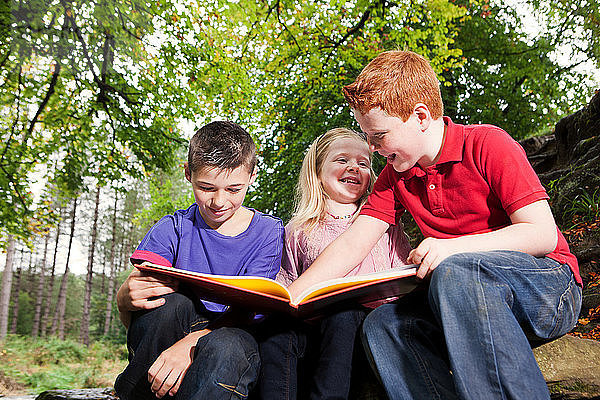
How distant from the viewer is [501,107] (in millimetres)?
7445

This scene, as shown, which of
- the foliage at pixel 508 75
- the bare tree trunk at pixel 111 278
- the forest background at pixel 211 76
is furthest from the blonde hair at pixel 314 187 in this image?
the bare tree trunk at pixel 111 278

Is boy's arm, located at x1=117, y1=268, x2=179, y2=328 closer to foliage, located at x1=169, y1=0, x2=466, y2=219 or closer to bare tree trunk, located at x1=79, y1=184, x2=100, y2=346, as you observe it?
foliage, located at x1=169, y1=0, x2=466, y2=219

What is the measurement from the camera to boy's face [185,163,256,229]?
5.90 ft

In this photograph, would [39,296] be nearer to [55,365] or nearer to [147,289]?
[55,365]

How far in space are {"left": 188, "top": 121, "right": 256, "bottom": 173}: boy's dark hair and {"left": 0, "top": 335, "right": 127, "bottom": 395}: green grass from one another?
8.80 m

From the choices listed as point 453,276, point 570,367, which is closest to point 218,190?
point 453,276

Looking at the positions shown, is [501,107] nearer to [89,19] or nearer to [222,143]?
[89,19]

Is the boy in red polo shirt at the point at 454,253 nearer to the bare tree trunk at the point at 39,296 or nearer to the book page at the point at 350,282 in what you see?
the book page at the point at 350,282

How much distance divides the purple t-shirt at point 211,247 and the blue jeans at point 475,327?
0.58 metres

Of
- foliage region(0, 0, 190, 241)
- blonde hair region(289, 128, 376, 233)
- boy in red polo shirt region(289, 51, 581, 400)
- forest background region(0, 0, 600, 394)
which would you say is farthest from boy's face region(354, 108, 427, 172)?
foliage region(0, 0, 190, 241)

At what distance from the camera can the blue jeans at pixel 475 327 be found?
43.2 inches

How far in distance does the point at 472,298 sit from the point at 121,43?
5876mm

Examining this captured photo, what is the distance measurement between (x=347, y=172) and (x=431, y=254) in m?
0.91

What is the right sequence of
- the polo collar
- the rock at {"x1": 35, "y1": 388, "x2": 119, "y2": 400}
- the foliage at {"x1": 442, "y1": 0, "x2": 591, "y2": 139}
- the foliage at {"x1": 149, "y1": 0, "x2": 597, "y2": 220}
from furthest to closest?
the foliage at {"x1": 442, "y1": 0, "x2": 591, "y2": 139} < the foliage at {"x1": 149, "y1": 0, "x2": 597, "y2": 220} < the rock at {"x1": 35, "y1": 388, "x2": 119, "y2": 400} < the polo collar
